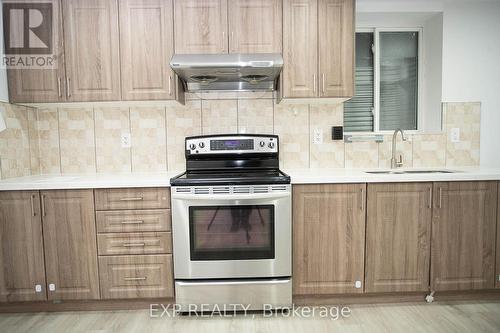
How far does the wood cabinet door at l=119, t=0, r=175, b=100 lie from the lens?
85.2 inches

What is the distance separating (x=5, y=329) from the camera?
189 cm

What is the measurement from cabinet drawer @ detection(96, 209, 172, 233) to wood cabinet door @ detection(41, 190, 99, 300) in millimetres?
88

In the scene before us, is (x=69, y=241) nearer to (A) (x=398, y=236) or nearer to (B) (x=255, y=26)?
(B) (x=255, y=26)

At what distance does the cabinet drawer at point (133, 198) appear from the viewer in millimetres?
2000

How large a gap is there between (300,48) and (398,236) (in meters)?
1.53

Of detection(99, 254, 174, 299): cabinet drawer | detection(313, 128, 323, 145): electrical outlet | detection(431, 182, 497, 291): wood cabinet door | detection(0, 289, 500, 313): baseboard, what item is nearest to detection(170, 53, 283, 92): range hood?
detection(313, 128, 323, 145): electrical outlet

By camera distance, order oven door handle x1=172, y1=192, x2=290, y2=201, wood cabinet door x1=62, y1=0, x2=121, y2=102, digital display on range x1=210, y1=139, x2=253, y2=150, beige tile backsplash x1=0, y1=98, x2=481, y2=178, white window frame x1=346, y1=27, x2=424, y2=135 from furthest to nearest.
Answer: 1. white window frame x1=346, y1=27, x2=424, y2=135
2. beige tile backsplash x1=0, y1=98, x2=481, y2=178
3. digital display on range x1=210, y1=139, x2=253, y2=150
4. wood cabinet door x1=62, y1=0, x2=121, y2=102
5. oven door handle x1=172, y1=192, x2=290, y2=201

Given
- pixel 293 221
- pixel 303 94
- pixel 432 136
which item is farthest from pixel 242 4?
pixel 432 136

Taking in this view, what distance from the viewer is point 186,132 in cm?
254

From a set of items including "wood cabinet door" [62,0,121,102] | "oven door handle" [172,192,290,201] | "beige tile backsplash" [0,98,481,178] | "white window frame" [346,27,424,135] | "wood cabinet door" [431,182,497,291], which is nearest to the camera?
"oven door handle" [172,192,290,201]

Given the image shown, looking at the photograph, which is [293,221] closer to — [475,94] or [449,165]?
[449,165]

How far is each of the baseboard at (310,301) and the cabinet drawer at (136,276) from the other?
97 mm

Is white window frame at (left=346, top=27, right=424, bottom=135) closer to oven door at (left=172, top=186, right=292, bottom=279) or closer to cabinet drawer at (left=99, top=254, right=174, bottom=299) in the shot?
oven door at (left=172, top=186, right=292, bottom=279)

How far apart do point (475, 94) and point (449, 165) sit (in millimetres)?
659
